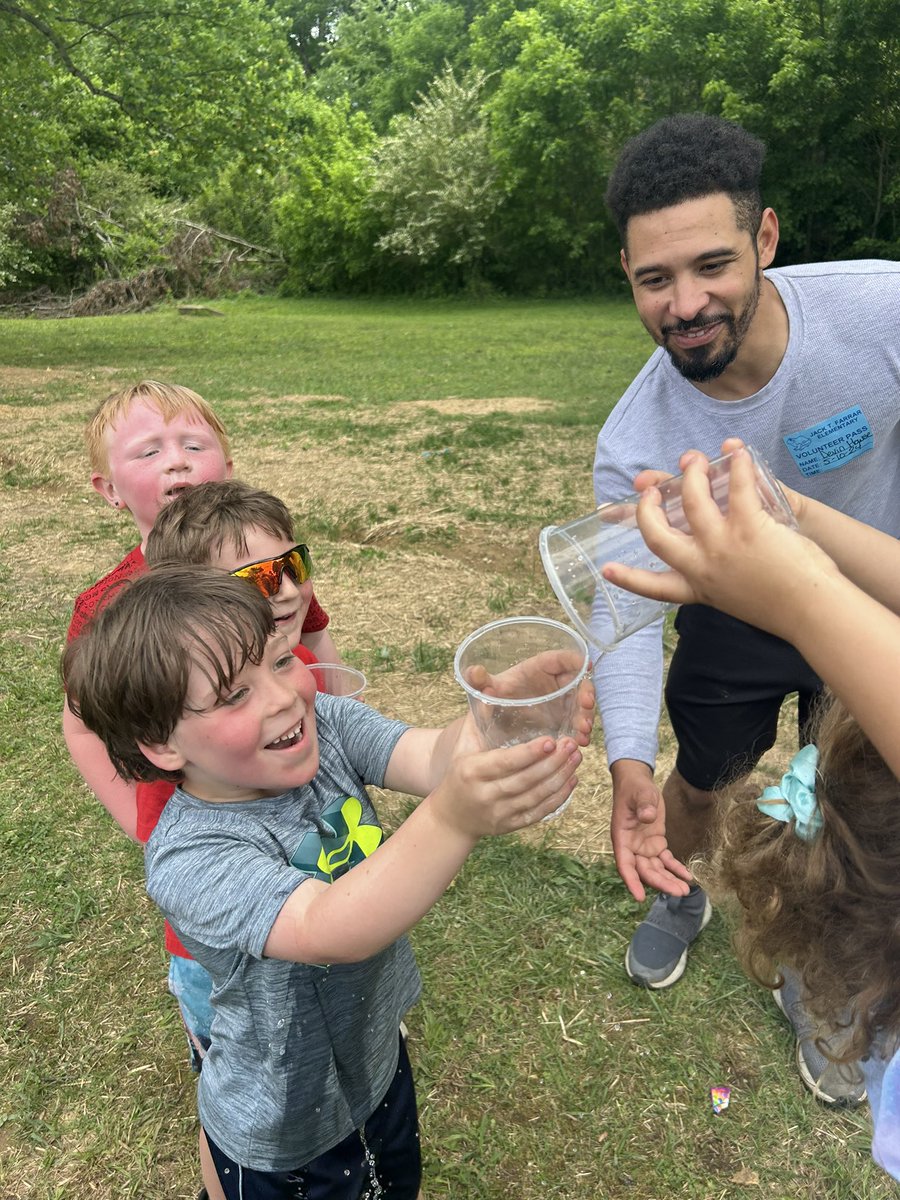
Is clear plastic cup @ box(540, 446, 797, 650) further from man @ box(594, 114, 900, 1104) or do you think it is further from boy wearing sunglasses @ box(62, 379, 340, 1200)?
man @ box(594, 114, 900, 1104)

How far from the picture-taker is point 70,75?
14969mm

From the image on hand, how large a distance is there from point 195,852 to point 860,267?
2334 millimetres

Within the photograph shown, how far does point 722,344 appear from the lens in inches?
94.8

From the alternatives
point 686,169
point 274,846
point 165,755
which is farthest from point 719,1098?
point 686,169

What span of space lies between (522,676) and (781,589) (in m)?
0.50

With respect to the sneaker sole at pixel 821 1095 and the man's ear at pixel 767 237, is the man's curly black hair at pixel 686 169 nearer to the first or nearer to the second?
the man's ear at pixel 767 237

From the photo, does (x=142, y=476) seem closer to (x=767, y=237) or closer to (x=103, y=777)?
(x=103, y=777)

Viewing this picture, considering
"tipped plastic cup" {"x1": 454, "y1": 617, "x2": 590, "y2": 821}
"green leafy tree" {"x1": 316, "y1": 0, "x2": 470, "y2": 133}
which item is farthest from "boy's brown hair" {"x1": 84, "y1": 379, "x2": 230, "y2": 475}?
"green leafy tree" {"x1": 316, "y1": 0, "x2": 470, "y2": 133}

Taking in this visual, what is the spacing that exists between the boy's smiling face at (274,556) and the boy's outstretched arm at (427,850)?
62 cm

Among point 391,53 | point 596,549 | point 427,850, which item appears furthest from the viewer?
point 391,53

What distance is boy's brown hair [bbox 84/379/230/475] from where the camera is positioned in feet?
7.41

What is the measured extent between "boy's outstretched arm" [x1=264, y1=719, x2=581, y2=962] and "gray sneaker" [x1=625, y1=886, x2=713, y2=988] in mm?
1658

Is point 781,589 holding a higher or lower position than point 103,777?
higher

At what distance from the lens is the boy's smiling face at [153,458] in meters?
2.17
